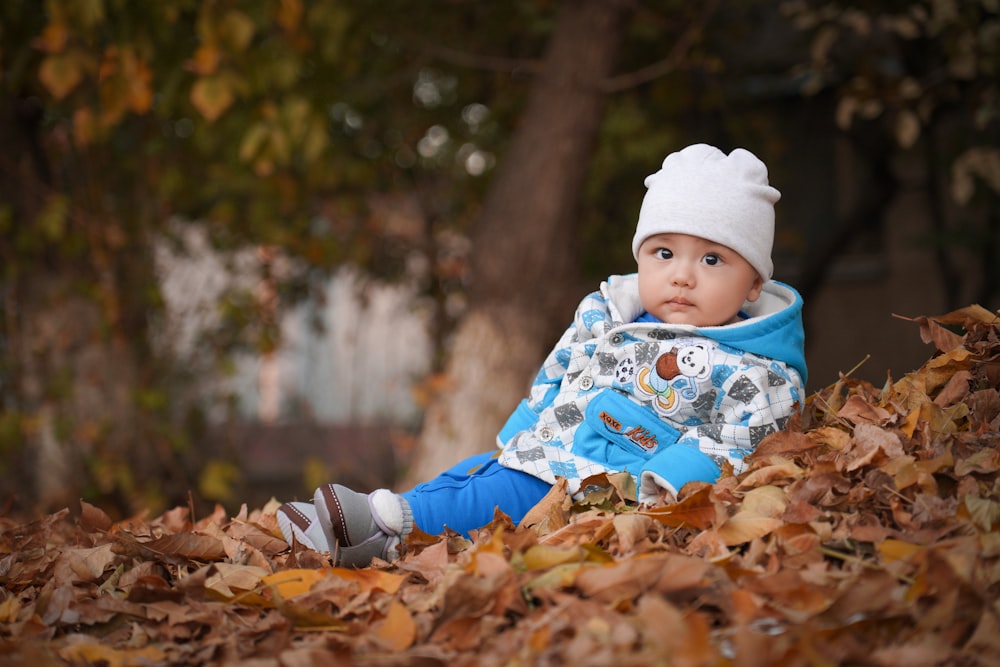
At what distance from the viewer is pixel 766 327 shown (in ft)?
8.02

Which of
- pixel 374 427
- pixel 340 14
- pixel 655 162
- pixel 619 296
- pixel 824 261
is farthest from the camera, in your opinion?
pixel 824 261

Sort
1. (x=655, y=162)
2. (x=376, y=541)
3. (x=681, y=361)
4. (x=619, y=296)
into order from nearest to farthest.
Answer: (x=376, y=541) → (x=681, y=361) → (x=619, y=296) → (x=655, y=162)

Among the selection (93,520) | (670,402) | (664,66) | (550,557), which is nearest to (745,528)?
(550,557)

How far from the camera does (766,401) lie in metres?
2.33

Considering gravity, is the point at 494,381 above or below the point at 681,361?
below

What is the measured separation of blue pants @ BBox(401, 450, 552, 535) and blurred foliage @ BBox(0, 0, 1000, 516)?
2.96m

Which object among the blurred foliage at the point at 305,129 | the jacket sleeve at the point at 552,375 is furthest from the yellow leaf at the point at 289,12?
the jacket sleeve at the point at 552,375

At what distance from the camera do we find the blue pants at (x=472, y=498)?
2330 millimetres

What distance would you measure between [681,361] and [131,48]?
3729mm

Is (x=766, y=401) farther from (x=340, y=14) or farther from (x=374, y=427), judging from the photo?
(x=374, y=427)

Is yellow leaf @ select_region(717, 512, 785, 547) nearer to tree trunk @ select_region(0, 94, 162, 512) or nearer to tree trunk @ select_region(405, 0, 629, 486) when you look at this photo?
tree trunk @ select_region(405, 0, 629, 486)

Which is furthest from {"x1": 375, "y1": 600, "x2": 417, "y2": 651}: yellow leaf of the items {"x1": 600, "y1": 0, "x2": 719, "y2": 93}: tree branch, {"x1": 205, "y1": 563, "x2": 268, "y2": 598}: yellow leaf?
{"x1": 600, "y1": 0, "x2": 719, "y2": 93}: tree branch

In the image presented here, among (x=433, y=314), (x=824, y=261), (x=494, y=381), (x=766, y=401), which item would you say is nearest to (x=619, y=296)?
(x=766, y=401)

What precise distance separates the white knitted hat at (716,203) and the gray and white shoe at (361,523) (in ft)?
3.05
